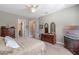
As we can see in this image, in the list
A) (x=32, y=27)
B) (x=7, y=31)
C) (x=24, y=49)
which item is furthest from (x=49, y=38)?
(x=7, y=31)

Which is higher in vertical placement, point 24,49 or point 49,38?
point 49,38

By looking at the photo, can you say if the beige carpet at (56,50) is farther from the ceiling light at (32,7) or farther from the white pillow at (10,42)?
the ceiling light at (32,7)

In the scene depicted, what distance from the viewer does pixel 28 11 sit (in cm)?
212

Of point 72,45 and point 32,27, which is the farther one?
point 32,27

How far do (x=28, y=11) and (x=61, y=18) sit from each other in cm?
56

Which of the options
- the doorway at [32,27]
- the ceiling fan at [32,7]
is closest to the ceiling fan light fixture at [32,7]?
the ceiling fan at [32,7]

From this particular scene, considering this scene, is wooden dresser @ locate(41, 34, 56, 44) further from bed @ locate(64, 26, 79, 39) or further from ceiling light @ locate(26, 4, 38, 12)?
ceiling light @ locate(26, 4, 38, 12)

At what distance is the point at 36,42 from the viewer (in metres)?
2.12

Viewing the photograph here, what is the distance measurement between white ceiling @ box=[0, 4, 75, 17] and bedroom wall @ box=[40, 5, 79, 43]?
0.07 metres

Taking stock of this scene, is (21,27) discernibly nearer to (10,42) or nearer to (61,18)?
(10,42)

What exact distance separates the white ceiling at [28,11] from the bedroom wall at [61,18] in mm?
69

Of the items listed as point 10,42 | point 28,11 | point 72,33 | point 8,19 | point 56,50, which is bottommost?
point 56,50
